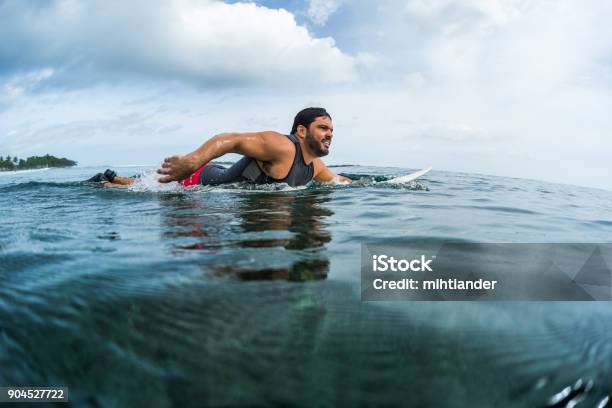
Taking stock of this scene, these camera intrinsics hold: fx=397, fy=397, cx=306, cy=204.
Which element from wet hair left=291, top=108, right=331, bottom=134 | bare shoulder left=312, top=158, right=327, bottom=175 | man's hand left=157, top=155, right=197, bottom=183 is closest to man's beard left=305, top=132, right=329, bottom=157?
wet hair left=291, top=108, right=331, bottom=134

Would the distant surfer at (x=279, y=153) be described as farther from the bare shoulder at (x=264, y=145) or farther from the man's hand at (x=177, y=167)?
the man's hand at (x=177, y=167)

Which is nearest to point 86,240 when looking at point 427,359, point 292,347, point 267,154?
point 292,347

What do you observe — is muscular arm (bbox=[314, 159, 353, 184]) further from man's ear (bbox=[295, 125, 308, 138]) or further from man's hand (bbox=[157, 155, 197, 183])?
man's hand (bbox=[157, 155, 197, 183])

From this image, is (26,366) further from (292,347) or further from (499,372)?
(499,372)

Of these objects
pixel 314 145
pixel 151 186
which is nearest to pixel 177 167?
pixel 151 186

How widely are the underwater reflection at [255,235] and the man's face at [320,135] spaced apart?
4.97 ft

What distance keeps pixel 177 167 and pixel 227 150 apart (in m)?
0.64

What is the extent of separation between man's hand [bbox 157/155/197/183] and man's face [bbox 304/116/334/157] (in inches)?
80.1

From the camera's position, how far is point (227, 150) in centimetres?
480

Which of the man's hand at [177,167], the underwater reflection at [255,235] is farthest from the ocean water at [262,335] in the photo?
the man's hand at [177,167]

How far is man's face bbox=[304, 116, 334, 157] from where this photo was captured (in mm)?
5902

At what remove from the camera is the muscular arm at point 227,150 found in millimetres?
4480

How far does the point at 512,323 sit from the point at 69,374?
4.66ft

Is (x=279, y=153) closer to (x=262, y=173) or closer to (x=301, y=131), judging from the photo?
(x=262, y=173)
